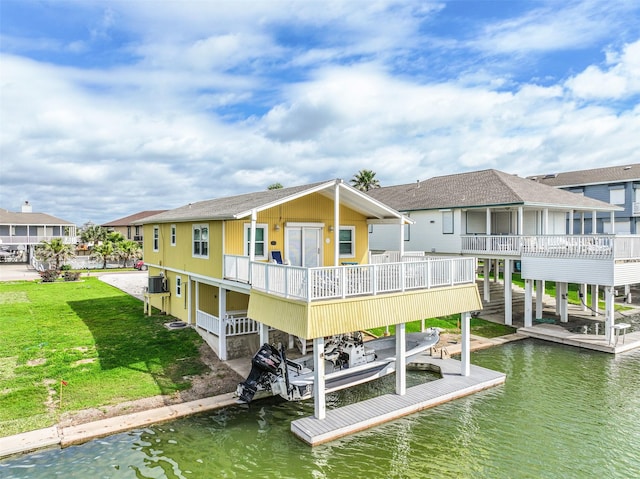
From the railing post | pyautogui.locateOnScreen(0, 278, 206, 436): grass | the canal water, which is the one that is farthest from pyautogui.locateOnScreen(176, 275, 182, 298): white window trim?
the railing post

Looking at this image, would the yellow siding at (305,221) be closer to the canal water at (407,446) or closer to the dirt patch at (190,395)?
the dirt patch at (190,395)

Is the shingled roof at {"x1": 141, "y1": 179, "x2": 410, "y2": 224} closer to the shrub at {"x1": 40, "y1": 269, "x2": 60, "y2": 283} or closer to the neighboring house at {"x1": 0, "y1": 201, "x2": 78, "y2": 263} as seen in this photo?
the shrub at {"x1": 40, "y1": 269, "x2": 60, "y2": 283}

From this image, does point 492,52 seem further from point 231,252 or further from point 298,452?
point 298,452

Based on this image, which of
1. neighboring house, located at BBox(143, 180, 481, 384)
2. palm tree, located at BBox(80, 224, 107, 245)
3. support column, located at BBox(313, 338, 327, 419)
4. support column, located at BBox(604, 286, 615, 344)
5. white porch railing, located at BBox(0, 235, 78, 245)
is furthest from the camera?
palm tree, located at BBox(80, 224, 107, 245)

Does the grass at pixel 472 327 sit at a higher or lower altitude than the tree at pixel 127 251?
lower

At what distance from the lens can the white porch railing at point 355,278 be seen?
33.3 feet

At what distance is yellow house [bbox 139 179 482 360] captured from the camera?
34.1ft

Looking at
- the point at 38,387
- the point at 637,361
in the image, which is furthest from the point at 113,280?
the point at 637,361

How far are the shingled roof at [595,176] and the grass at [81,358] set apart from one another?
36711mm

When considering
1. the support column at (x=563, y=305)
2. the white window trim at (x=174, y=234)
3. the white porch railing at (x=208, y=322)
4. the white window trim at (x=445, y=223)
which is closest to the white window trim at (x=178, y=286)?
the white window trim at (x=174, y=234)

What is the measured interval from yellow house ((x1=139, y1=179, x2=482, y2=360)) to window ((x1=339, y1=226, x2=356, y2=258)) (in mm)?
44

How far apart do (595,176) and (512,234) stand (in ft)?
68.8

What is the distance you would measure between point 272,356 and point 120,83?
15939mm

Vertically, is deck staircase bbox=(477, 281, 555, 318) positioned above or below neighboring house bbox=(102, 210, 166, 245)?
below
